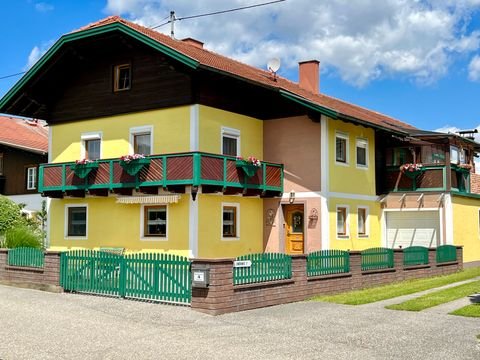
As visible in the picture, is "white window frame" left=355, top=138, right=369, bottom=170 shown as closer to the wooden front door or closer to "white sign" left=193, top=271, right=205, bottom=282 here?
the wooden front door

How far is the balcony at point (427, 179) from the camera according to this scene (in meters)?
24.2

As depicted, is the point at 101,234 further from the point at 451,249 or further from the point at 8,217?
the point at 451,249

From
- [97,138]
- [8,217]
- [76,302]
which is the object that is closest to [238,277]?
[76,302]

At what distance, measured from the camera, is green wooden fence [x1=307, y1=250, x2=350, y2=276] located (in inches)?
608

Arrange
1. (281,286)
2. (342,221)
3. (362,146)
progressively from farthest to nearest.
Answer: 1. (362,146)
2. (342,221)
3. (281,286)

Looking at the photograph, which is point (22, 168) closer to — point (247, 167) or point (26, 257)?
point (26, 257)

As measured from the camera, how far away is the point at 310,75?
2758cm

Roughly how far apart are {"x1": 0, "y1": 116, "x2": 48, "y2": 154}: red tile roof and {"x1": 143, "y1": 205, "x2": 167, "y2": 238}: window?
521 inches

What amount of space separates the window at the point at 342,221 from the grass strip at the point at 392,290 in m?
3.58

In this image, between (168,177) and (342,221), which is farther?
(342,221)

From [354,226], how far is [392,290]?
6432 mm

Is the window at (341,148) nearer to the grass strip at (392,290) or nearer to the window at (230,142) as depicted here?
the window at (230,142)

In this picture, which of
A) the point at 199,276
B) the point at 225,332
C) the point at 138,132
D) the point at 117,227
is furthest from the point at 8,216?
the point at 225,332

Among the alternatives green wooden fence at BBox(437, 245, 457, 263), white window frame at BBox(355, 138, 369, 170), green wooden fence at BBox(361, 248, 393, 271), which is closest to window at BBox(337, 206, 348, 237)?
white window frame at BBox(355, 138, 369, 170)
